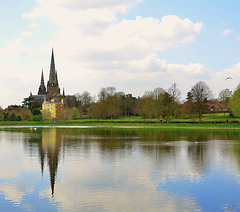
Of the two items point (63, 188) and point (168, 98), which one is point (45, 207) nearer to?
point (63, 188)

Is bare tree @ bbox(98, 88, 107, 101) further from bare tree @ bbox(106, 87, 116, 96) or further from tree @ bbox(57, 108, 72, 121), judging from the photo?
tree @ bbox(57, 108, 72, 121)

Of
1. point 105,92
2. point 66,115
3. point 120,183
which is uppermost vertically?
point 105,92

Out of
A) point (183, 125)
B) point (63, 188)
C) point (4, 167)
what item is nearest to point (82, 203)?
point (63, 188)

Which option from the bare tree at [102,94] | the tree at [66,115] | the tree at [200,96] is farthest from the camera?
the bare tree at [102,94]

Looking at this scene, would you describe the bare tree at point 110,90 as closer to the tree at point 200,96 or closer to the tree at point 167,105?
the tree at point 167,105

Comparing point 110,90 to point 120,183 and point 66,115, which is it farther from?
point 120,183

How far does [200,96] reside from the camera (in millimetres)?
99875

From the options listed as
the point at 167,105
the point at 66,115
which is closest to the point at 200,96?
the point at 167,105

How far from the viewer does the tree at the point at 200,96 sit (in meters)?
97.4

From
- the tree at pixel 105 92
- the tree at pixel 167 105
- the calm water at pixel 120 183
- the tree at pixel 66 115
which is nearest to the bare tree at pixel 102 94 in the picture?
the tree at pixel 105 92

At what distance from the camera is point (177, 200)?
14844 millimetres

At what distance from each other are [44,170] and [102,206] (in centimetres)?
951

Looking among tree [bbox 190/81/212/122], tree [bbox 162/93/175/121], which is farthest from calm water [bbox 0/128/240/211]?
tree [bbox 162/93/175/121]

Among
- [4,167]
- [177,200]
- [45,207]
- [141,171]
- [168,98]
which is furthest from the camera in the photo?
[168,98]
